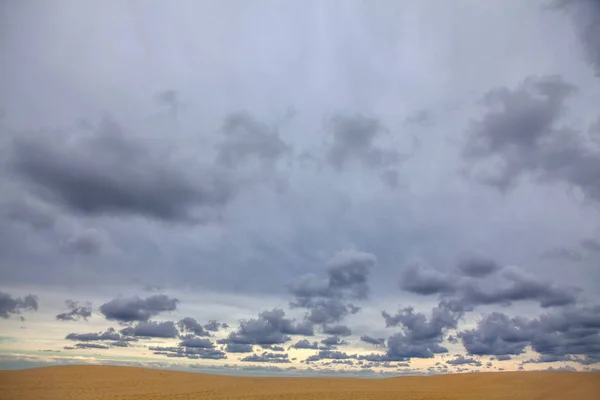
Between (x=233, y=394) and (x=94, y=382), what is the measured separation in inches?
877

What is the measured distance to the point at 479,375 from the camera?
83.4m

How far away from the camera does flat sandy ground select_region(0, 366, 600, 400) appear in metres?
54.4

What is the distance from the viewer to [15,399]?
4875 cm

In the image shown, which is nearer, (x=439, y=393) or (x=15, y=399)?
(x=15, y=399)

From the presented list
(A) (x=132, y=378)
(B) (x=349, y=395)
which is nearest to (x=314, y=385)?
(B) (x=349, y=395)

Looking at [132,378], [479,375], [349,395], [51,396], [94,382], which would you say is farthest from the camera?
[479,375]

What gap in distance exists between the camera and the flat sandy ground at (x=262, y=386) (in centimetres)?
5438

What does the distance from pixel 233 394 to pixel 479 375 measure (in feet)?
157

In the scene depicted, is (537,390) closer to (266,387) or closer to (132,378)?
(266,387)

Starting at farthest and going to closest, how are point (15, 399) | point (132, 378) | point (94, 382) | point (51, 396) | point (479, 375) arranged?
point (479, 375)
point (132, 378)
point (94, 382)
point (51, 396)
point (15, 399)

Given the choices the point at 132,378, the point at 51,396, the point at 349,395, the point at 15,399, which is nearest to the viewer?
the point at 15,399

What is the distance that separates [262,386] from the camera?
68.8m

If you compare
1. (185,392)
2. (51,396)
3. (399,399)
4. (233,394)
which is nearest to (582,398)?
(399,399)

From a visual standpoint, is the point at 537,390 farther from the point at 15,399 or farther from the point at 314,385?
the point at 15,399
